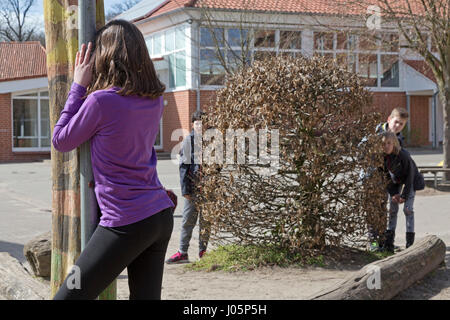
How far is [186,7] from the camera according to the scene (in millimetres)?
26328

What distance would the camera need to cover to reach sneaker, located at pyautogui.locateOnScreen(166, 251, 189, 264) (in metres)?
7.59

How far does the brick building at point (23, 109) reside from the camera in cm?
2928

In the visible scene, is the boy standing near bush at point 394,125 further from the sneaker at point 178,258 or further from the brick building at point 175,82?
the brick building at point 175,82

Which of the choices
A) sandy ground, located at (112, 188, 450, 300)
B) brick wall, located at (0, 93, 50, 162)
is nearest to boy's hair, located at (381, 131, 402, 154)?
sandy ground, located at (112, 188, 450, 300)

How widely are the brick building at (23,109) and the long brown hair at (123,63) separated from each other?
90.9 feet

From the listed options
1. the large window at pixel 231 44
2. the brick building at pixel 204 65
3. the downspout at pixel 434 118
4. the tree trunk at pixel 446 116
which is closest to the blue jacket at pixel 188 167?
the tree trunk at pixel 446 116

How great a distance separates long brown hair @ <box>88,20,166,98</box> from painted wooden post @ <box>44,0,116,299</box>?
588 mm

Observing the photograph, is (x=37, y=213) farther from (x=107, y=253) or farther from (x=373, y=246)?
(x=107, y=253)

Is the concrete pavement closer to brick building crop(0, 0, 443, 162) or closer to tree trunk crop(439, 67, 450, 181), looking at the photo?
tree trunk crop(439, 67, 450, 181)

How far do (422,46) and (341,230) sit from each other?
27.5 feet

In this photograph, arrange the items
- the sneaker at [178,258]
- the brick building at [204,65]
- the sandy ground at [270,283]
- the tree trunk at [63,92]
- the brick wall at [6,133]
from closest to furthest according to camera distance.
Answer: the tree trunk at [63,92] → the sandy ground at [270,283] → the sneaker at [178,258] → the brick building at [204,65] → the brick wall at [6,133]

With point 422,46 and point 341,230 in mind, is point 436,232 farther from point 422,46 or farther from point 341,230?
point 422,46

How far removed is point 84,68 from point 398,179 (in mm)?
5434
